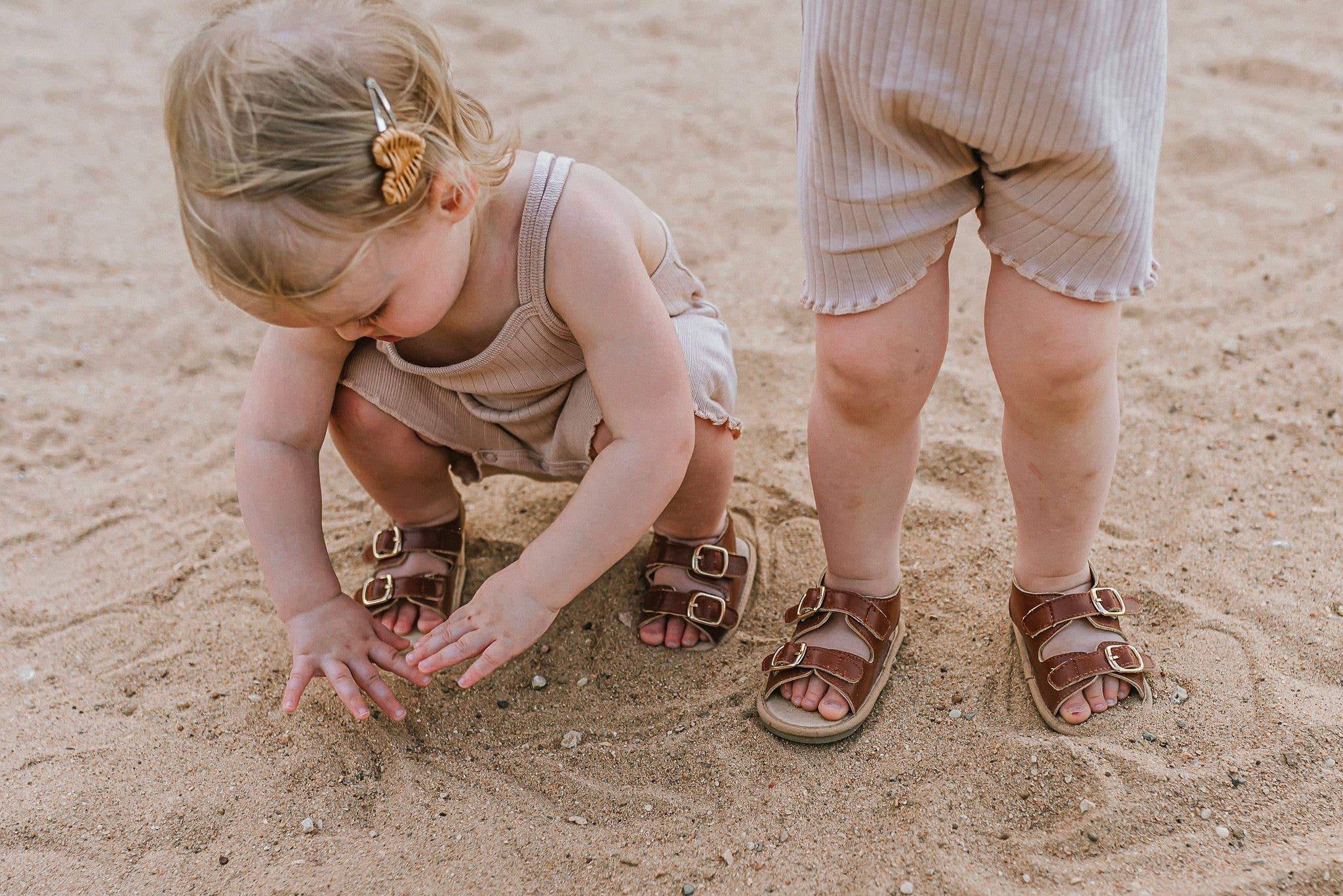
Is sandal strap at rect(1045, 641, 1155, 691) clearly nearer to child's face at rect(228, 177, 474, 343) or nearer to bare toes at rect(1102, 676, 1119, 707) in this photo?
bare toes at rect(1102, 676, 1119, 707)

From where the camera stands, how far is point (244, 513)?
71.1 inches

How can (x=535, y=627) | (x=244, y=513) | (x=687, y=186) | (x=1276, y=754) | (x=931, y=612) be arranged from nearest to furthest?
(x=1276, y=754) → (x=535, y=627) → (x=244, y=513) → (x=931, y=612) → (x=687, y=186)

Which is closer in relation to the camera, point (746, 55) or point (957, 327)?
point (957, 327)

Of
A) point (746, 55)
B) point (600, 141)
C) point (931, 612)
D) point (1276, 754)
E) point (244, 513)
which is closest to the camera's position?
point (1276, 754)

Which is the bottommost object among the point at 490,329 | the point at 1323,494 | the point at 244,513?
the point at 1323,494

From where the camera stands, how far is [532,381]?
183cm

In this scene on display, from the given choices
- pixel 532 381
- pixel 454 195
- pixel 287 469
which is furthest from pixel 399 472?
pixel 454 195

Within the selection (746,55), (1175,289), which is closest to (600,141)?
(746,55)

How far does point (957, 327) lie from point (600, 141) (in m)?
1.49

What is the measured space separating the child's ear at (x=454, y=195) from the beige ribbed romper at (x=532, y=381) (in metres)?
0.13

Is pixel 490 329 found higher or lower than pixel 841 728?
higher

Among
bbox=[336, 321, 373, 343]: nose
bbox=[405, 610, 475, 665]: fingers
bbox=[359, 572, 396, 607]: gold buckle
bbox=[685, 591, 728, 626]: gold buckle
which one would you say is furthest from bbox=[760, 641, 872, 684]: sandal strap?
bbox=[336, 321, 373, 343]: nose

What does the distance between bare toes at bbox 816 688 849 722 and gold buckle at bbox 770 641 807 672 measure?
7cm

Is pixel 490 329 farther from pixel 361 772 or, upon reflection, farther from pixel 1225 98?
pixel 1225 98
